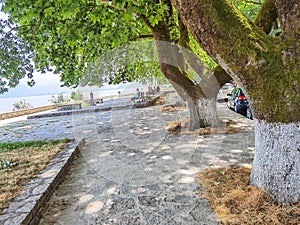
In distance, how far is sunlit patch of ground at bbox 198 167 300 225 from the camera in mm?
2466

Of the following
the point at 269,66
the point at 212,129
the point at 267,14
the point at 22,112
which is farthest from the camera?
the point at 22,112

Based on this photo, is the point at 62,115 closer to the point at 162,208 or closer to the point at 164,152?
the point at 164,152

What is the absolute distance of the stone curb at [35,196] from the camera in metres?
2.54

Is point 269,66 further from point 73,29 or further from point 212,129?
point 212,129

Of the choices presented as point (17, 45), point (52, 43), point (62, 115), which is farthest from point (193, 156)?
point (62, 115)

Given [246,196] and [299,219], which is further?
[246,196]

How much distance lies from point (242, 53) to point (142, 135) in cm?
496

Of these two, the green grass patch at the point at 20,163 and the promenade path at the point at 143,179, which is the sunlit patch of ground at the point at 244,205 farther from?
the green grass patch at the point at 20,163

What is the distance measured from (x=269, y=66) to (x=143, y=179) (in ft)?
8.08

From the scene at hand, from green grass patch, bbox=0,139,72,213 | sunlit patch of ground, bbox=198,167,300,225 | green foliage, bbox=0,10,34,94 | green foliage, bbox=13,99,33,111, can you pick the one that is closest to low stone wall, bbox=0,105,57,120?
green foliage, bbox=13,99,33,111

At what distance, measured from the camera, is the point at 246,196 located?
2840 millimetres

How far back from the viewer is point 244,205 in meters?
2.72

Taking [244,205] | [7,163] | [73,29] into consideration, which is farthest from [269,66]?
[7,163]

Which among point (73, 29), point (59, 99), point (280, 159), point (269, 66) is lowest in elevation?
point (280, 159)
